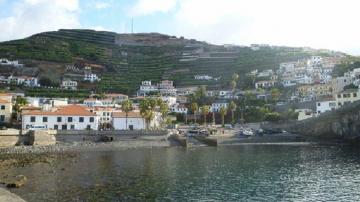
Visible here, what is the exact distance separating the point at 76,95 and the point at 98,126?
183 feet

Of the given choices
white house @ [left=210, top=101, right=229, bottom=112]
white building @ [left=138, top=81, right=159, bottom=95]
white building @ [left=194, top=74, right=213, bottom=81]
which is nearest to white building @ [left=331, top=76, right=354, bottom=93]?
white house @ [left=210, top=101, right=229, bottom=112]

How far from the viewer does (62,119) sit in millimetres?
94250

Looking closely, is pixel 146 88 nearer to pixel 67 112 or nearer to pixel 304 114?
pixel 304 114

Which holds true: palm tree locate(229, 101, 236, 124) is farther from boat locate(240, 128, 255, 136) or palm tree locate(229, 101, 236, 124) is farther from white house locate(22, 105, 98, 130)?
white house locate(22, 105, 98, 130)

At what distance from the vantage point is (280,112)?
123m

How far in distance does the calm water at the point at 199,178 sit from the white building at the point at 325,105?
47609 mm

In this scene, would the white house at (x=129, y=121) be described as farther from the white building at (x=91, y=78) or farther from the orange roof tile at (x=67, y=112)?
the white building at (x=91, y=78)

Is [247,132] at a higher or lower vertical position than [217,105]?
lower

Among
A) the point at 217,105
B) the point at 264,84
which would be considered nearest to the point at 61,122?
the point at 217,105

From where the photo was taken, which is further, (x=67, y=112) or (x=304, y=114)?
(x=304, y=114)

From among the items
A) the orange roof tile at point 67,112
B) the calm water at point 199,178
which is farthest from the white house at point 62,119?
the calm water at point 199,178

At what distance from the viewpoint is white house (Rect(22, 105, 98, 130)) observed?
91688mm

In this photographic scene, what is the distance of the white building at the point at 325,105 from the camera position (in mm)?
114875

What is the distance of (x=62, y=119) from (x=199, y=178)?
53869 millimetres
